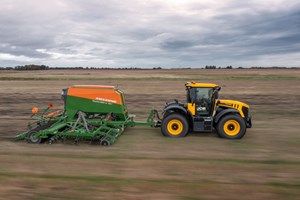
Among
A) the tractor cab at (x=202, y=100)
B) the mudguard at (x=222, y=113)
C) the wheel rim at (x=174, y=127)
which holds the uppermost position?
the tractor cab at (x=202, y=100)

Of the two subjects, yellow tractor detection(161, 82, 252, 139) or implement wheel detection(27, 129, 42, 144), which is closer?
implement wheel detection(27, 129, 42, 144)

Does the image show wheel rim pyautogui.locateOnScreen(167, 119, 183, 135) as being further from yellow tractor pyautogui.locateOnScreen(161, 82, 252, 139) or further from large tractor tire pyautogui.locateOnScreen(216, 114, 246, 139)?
large tractor tire pyautogui.locateOnScreen(216, 114, 246, 139)

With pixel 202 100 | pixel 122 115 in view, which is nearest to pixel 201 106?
pixel 202 100

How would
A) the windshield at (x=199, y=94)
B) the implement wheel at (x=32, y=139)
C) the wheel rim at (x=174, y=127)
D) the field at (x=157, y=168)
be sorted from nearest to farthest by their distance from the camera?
the field at (x=157, y=168), the implement wheel at (x=32, y=139), the windshield at (x=199, y=94), the wheel rim at (x=174, y=127)

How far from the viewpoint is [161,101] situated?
21.4 metres

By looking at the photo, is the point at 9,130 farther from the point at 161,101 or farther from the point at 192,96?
the point at 161,101

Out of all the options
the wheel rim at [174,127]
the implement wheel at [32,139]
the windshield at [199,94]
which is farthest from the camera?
the wheel rim at [174,127]

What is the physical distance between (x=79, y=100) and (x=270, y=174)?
6.37 m

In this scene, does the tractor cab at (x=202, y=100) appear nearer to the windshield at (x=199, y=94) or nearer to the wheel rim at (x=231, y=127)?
the windshield at (x=199, y=94)

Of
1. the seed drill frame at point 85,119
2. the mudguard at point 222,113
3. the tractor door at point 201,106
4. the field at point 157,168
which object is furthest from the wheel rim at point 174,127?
the mudguard at point 222,113

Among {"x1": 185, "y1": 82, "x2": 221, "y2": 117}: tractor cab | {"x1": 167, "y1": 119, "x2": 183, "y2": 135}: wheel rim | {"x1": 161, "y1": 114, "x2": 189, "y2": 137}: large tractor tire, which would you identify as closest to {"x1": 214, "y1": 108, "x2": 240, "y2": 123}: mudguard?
{"x1": 185, "y1": 82, "x2": 221, "y2": 117}: tractor cab

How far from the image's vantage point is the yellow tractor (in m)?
10.2

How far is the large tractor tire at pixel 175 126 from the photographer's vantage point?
10438 millimetres

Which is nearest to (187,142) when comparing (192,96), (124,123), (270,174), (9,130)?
(192,96)
